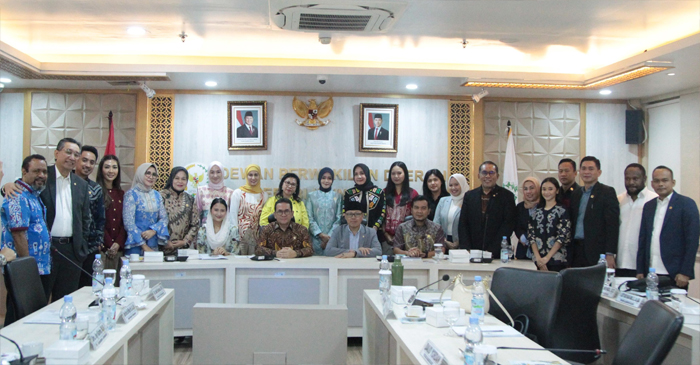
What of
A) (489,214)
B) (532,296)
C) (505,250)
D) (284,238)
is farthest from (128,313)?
(489,214)

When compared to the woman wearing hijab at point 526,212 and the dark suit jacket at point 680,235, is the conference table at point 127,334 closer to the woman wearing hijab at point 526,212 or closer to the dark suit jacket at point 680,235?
the woman wearing hijab at point 526,212

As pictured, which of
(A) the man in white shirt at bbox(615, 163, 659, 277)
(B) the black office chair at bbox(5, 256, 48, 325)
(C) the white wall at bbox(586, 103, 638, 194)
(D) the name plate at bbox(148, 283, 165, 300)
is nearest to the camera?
(B) the black office chair at bbox(5, 256, 48, 325)

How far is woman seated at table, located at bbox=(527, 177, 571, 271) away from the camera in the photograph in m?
4.36

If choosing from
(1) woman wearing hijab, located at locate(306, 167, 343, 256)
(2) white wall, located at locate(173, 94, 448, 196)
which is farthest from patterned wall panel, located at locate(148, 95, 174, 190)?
(1) woman wearing hijab, located at locate(306, 167, 343, 256)

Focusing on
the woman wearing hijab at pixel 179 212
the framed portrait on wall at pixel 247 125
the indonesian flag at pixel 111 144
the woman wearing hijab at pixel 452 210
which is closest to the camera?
the woman wearing hijab at pixel 179 212

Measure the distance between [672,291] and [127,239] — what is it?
4395 mm

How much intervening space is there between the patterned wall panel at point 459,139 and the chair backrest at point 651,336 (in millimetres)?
4523

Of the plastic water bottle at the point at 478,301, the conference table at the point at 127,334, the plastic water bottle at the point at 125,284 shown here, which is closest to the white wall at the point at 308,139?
the conference table at the point at 127,334

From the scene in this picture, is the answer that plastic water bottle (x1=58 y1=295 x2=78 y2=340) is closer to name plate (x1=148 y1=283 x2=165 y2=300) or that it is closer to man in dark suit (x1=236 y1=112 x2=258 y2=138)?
name plate (x1=148 y1=283 x2=165 y2=300)

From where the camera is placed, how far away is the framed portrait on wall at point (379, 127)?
6469 millimetres

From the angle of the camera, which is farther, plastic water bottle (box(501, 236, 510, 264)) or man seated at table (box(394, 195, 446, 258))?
man seated at table (box(394, 195, 446, 258))

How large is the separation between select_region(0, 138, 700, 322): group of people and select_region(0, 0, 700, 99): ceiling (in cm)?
109

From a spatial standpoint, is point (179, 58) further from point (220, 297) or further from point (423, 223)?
point (423, 223)

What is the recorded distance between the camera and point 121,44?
5.24 meters
